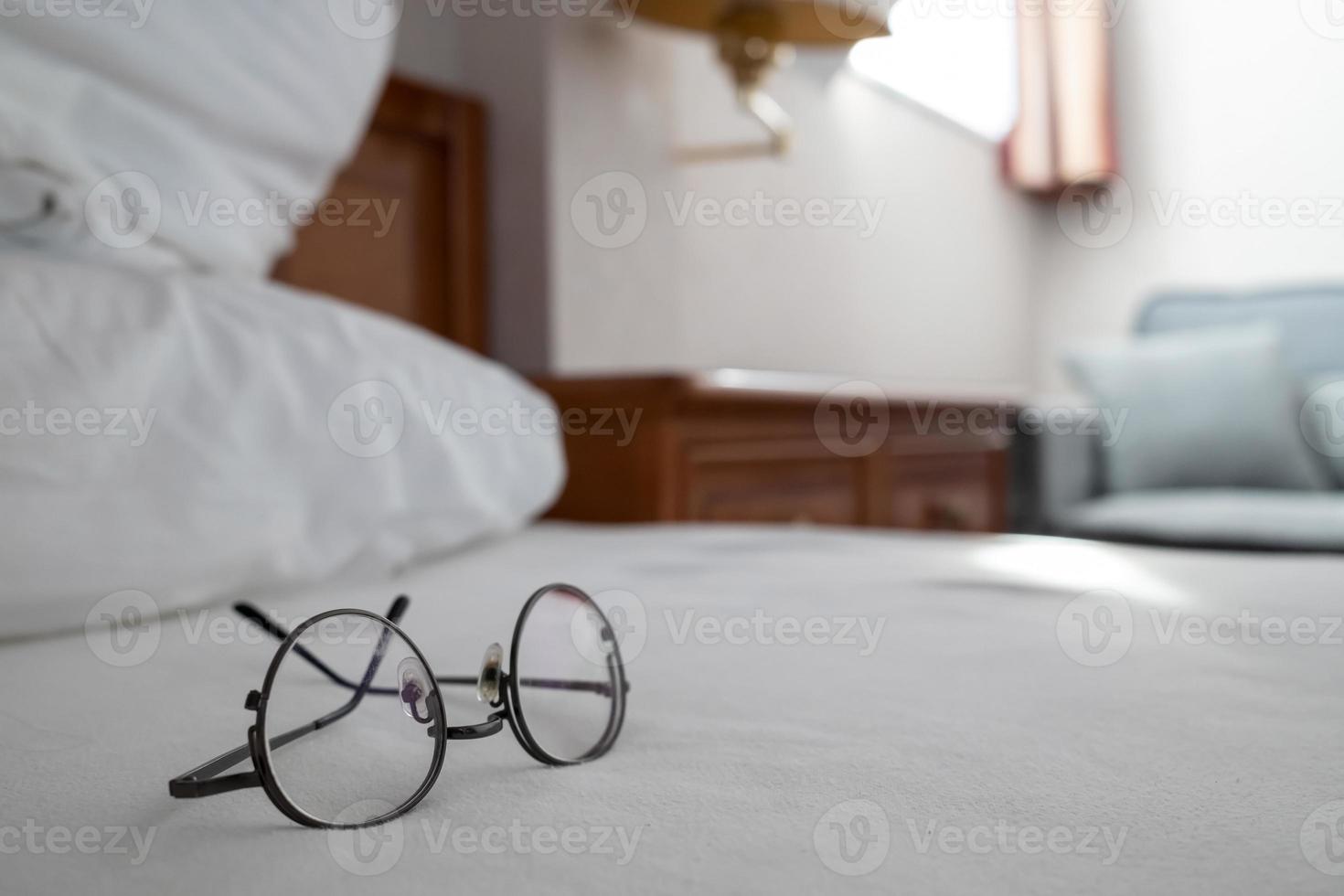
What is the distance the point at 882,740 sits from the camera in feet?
1.33

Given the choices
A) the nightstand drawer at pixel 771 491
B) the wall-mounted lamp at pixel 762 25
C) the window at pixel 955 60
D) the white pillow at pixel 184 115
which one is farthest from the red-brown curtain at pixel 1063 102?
the white pillow at pixel 184 115

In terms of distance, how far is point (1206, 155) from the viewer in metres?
3.40

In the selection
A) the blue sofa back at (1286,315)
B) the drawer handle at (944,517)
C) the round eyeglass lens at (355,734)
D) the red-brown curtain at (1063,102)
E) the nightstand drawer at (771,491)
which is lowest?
the drawer handle at (944,517)

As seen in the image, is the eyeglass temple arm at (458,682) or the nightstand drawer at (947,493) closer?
the eyeglass temple arm at (458,682)

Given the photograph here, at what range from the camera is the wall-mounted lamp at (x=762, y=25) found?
172 cm

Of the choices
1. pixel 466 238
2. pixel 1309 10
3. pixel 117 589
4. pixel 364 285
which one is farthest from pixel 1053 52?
pixel 117 589

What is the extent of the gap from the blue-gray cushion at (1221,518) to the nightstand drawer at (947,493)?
17 centimetres

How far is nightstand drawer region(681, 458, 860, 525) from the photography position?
4.69 ft

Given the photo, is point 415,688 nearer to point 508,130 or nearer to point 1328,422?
point 508,130

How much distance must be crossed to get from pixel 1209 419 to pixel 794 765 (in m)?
2.06

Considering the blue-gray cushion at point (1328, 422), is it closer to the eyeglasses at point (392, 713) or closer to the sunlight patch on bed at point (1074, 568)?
the sunlight patch on bed at point (1074, 568)

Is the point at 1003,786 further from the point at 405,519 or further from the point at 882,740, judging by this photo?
the point at 405,519

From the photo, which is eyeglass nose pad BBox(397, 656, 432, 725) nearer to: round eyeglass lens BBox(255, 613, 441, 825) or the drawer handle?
round eyeglass lens BBox(255, 613, 441, 825)

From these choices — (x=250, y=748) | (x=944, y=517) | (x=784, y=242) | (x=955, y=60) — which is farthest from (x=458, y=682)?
Result: (x=955, y=60)
